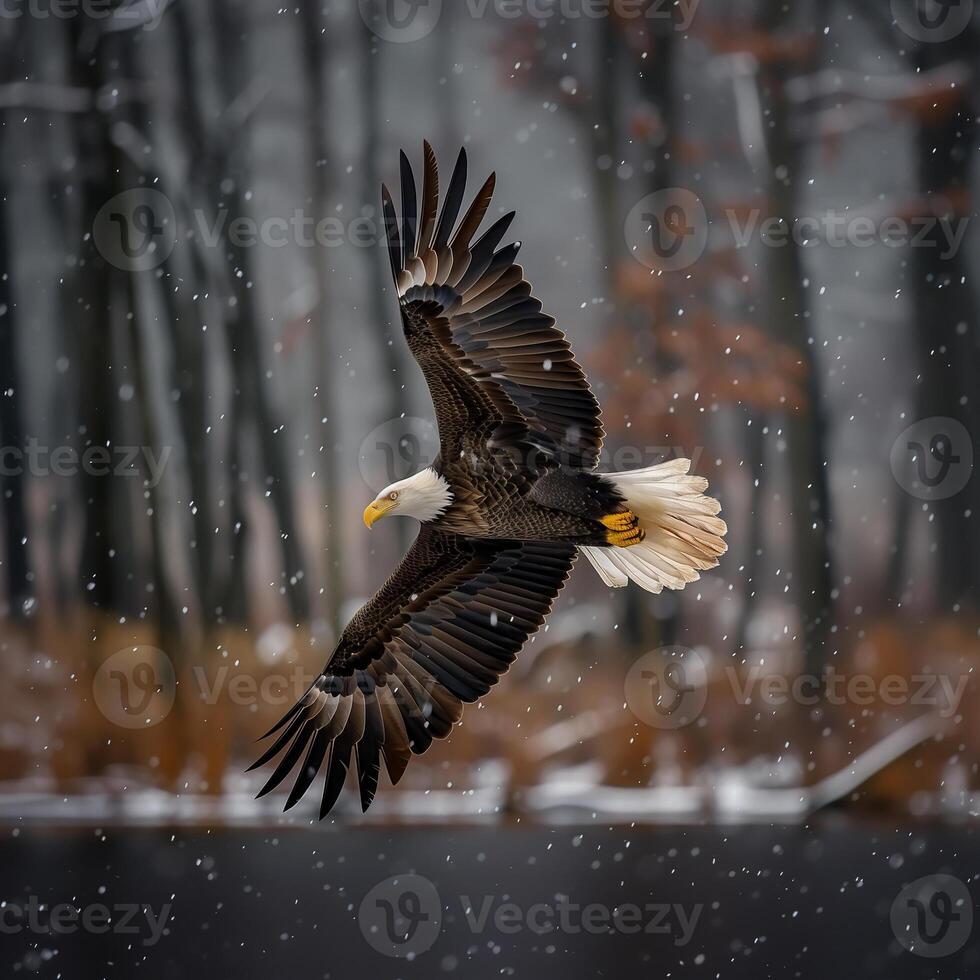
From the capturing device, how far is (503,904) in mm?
4059

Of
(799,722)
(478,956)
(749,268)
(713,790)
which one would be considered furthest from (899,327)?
(478,956)

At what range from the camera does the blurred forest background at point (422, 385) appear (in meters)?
4.23

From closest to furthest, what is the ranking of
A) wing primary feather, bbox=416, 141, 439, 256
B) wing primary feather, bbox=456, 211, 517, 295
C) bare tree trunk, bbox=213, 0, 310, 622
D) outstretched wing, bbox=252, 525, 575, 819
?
wing primary feather, bbox=416, 141, 439, 256, wing primary feather, bbox=456, 211, 517, 295, outstretched wing, bbox=252, 525, 575, 819, bare tree trunk, bbox=213, 0, 310, 622

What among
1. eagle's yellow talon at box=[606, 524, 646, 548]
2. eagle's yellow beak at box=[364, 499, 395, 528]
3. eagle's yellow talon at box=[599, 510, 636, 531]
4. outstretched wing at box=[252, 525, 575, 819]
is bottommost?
outstretched wing at box=[252, 525, 575, 819]

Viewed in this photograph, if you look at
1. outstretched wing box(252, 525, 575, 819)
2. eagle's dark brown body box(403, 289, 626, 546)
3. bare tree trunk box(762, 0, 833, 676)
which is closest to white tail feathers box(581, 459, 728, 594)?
eagle's dark brown body box(403, 289, 626, 546)

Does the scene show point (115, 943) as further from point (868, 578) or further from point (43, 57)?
point (43, 57)

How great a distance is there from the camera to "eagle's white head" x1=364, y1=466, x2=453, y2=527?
2.45 m

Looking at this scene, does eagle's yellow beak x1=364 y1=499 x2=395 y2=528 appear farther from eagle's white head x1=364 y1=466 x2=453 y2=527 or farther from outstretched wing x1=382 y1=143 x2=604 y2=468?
outstretched wing x1=382 y1=143 x2=604 y2=468

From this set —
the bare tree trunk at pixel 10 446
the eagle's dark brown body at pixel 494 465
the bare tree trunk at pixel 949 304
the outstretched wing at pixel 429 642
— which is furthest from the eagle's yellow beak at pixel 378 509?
the bare tree trunk at pixel 949 304

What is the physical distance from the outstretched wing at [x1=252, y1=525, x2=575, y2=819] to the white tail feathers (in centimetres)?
23

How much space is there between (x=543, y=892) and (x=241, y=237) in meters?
2.55

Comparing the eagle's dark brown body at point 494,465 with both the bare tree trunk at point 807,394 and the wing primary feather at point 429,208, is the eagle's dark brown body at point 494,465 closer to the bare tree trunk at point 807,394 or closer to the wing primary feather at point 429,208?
the wing primary feather at point 429,208

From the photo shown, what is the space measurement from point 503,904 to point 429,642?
5.41 feet

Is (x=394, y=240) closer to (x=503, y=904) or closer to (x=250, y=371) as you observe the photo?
(x=250, y=371)
